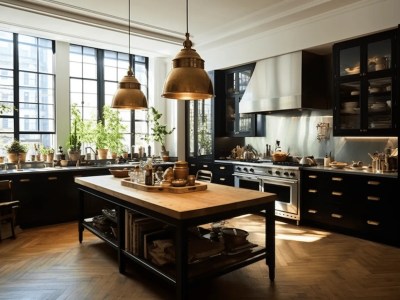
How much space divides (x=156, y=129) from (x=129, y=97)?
362cm

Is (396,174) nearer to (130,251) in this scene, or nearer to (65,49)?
(130,251)

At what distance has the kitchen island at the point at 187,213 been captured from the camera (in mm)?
2385

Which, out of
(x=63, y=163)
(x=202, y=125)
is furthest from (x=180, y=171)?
(x=202, y=125)

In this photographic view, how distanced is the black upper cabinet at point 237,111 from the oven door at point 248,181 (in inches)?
36.0

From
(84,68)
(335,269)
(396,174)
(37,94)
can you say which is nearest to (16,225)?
(37,94)

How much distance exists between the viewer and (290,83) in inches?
207

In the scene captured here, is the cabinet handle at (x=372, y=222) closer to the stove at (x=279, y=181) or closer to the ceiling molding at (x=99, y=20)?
the stove at (x=279, y=181)

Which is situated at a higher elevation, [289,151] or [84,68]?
[84,68]

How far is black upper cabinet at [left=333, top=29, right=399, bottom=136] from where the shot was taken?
13.7 feet

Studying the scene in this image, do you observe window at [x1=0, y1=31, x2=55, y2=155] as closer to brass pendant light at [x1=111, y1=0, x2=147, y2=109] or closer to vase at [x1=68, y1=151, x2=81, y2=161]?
vase at [x1=68, y1=151, x2=81, y2=161]

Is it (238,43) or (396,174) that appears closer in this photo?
(396,174)

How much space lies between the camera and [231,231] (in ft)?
10.6

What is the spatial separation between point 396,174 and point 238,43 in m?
3.62

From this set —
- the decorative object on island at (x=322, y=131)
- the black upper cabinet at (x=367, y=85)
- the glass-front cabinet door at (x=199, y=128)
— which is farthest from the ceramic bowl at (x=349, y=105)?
the glass-front cabinet door at (x=199, y=128)
